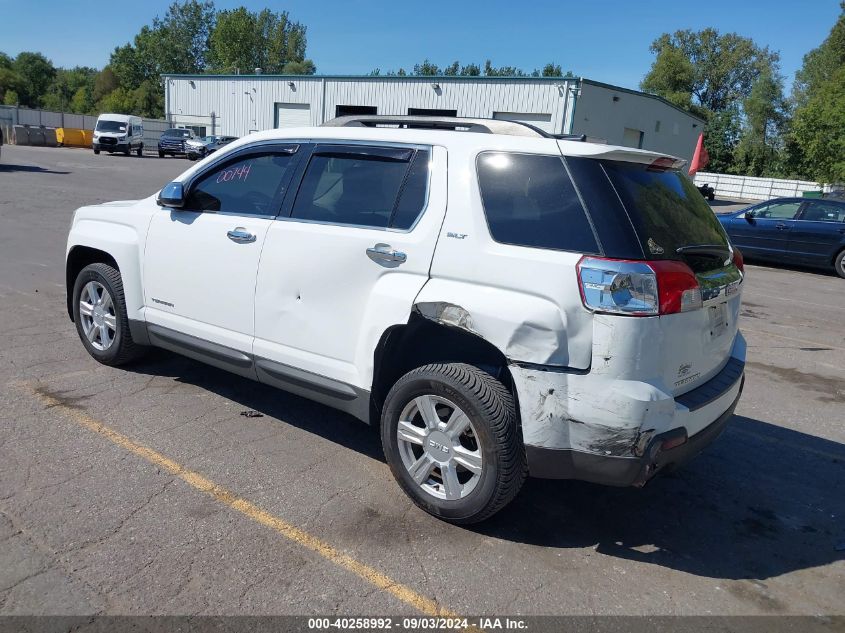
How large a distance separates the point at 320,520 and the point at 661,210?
7.44 ft

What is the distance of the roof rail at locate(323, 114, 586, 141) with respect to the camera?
376cm

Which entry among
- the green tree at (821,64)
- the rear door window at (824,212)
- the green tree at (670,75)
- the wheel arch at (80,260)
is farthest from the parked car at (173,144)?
the green tree at (670,75)

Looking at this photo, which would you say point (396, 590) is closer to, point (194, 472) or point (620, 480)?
point (620, 480)

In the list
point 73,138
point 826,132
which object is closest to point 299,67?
point 73,138

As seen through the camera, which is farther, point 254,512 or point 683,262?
point 254,512

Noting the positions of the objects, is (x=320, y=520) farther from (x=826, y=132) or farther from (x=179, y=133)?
(x=179, y=133)

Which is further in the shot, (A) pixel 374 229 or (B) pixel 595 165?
(A) pixel 374 229

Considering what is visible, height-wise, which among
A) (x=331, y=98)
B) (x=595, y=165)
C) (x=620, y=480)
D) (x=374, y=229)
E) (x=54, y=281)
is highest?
(x=331, y=98)

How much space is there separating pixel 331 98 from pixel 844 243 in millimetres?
29545

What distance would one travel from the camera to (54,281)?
8273mm

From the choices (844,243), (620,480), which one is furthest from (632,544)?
(844,243)

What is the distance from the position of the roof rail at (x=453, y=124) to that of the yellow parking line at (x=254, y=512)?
227cm

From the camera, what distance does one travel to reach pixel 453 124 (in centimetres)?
401

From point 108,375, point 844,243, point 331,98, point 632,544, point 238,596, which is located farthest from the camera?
point 331,98
